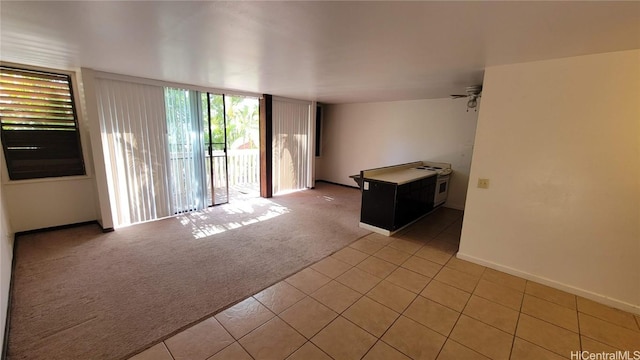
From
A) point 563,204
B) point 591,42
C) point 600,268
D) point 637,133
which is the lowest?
point 600,268

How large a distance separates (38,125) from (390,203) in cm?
511

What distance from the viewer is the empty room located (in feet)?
6.01

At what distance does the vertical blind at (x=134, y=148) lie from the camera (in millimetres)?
3707

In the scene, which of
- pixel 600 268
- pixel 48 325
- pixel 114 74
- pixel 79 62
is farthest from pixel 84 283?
pixel 600 268

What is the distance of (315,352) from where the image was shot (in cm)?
185

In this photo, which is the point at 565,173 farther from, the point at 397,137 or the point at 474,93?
the point at 397,137

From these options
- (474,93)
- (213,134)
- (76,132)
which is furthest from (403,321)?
(76,132)

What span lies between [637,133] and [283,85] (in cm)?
417

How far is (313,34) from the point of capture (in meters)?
1.96

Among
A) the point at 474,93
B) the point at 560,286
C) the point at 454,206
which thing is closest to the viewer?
the point at 560,286

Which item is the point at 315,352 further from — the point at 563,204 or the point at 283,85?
the point at 283,85

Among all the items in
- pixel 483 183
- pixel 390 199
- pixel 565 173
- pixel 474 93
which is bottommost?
pixel 390 199

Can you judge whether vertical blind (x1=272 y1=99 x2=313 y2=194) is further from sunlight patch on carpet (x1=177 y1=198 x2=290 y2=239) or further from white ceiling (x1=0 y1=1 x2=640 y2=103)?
white ceiling (x1=0 y1=1 x2=640 y2=103)

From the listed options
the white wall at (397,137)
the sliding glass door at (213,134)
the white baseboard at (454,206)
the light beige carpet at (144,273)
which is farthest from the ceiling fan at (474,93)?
the sliding glass door at (213,134)
